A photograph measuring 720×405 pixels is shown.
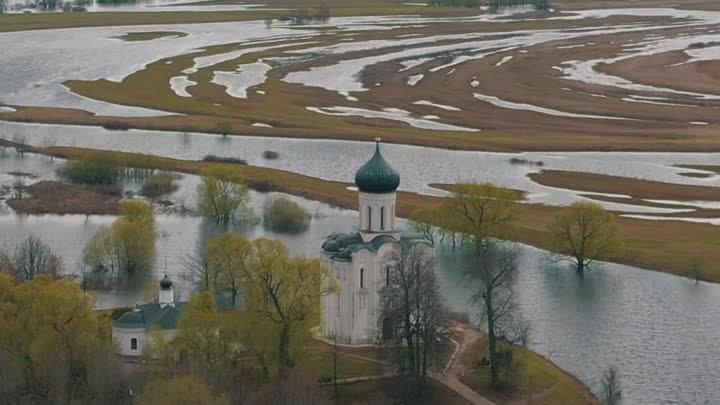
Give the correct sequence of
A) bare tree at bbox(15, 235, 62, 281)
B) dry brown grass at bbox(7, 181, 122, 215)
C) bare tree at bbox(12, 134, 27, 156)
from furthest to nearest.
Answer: bare tree at bbox(12, 134, 27, 156)
dry brown grass at bbox(7, 181, 122, 215)
bare tree at bbox(15, 235, 62, 281)

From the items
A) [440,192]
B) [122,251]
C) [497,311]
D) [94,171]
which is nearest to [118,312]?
[122,251]

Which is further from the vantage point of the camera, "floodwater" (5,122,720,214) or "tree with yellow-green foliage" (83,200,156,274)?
"floodwater" (5,122,720,214)

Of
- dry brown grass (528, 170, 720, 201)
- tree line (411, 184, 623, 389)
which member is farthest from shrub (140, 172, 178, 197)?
dry brown grass (528, 170, 720, 201)

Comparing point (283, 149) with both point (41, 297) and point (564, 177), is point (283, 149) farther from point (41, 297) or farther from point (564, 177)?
point (41, 297)

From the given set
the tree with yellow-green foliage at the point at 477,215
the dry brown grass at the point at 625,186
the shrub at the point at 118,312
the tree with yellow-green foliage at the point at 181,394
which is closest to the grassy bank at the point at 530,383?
the tree with yellow-green foliage at the point at 181,394

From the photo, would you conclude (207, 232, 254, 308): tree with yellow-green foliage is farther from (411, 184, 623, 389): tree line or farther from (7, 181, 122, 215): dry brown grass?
(7, 181, 122, 215): dry brown grass

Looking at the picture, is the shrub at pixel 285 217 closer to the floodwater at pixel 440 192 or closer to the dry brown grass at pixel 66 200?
the floodwater at pixel 440 192

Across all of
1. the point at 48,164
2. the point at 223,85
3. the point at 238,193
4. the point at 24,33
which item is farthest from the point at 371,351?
the point at 24,33
